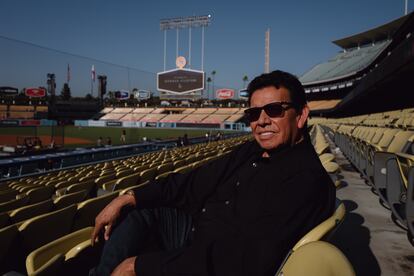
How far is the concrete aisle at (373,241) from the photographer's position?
2.48m

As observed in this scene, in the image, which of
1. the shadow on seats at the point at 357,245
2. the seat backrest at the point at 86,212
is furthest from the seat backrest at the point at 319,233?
the seat backrest at the point at 86,212

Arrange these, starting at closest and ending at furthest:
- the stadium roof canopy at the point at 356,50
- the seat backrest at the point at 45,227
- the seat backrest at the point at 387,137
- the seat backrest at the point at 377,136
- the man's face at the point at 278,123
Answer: the man's face at the point at 278,123 → the seat backrest at the point at 45,227 → the seat backrest at the point at 387,137 → the seat backrest at the point at 377,136 → the stadium roof canopy at the point at 356,50

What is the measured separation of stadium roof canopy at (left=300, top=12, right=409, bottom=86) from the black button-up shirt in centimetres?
4963

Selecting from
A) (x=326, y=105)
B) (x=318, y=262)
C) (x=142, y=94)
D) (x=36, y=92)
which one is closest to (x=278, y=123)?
(x=318, y=262)

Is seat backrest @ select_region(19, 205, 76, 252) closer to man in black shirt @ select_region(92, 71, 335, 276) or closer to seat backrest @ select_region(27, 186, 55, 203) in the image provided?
man in black shirt @ select_region(92, 71, 335, 276)

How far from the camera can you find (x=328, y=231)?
1280 millimetres

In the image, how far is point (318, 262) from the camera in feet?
3.50

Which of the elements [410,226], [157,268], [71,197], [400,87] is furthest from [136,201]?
[400,87]

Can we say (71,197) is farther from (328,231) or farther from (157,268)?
(328,231)

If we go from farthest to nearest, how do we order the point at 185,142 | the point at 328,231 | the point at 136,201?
the point at 185,142 → the point at 136,201 → the point at 328,231

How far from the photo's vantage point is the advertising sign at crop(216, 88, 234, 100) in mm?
76400

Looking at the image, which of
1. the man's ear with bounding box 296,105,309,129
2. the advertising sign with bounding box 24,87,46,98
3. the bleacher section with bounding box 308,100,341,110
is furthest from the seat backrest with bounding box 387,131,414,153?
the advertising sign with bounding box 24,87,46,98

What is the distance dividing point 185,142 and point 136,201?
58.7 feet

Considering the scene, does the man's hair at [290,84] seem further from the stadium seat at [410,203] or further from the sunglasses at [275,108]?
the stadium seat at [410,203]
